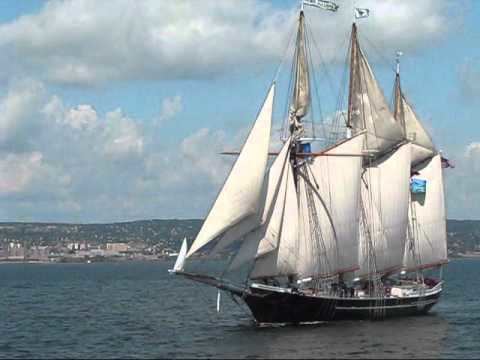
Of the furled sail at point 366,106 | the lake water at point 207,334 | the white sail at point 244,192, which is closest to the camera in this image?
the lake water at point 207,334

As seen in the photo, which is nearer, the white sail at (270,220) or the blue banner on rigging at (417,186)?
the white sail at (270,220)

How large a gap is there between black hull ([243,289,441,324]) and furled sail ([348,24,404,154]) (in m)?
14.6

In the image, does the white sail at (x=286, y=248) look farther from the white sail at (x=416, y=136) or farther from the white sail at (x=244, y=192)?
the white sail at (x=416, y=136)

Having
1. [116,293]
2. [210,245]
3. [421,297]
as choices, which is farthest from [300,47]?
[116,293]

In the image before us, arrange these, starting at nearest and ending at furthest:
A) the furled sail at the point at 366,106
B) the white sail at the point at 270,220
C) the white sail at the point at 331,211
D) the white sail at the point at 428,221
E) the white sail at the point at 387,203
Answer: the white sail at the point at 270,220
the white sail at the point at 331,211
the furled sail at the point at 366,106
the white sail at the point at 387,203
the white sail at the point at 428,221

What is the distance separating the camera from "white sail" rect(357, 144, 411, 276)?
89.5m

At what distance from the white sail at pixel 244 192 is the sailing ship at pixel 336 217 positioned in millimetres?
88

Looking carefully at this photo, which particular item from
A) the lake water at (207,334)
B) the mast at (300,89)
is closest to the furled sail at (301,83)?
the mast at (300,89)

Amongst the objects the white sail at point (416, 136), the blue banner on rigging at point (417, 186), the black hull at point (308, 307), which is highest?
the white sail at point (416, 136)

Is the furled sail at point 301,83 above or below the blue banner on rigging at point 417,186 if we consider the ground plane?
above

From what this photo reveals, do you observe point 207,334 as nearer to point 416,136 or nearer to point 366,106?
point 366,106

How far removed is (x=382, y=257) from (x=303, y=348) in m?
25.6

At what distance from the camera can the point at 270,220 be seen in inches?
2948

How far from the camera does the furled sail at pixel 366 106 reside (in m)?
88.6
